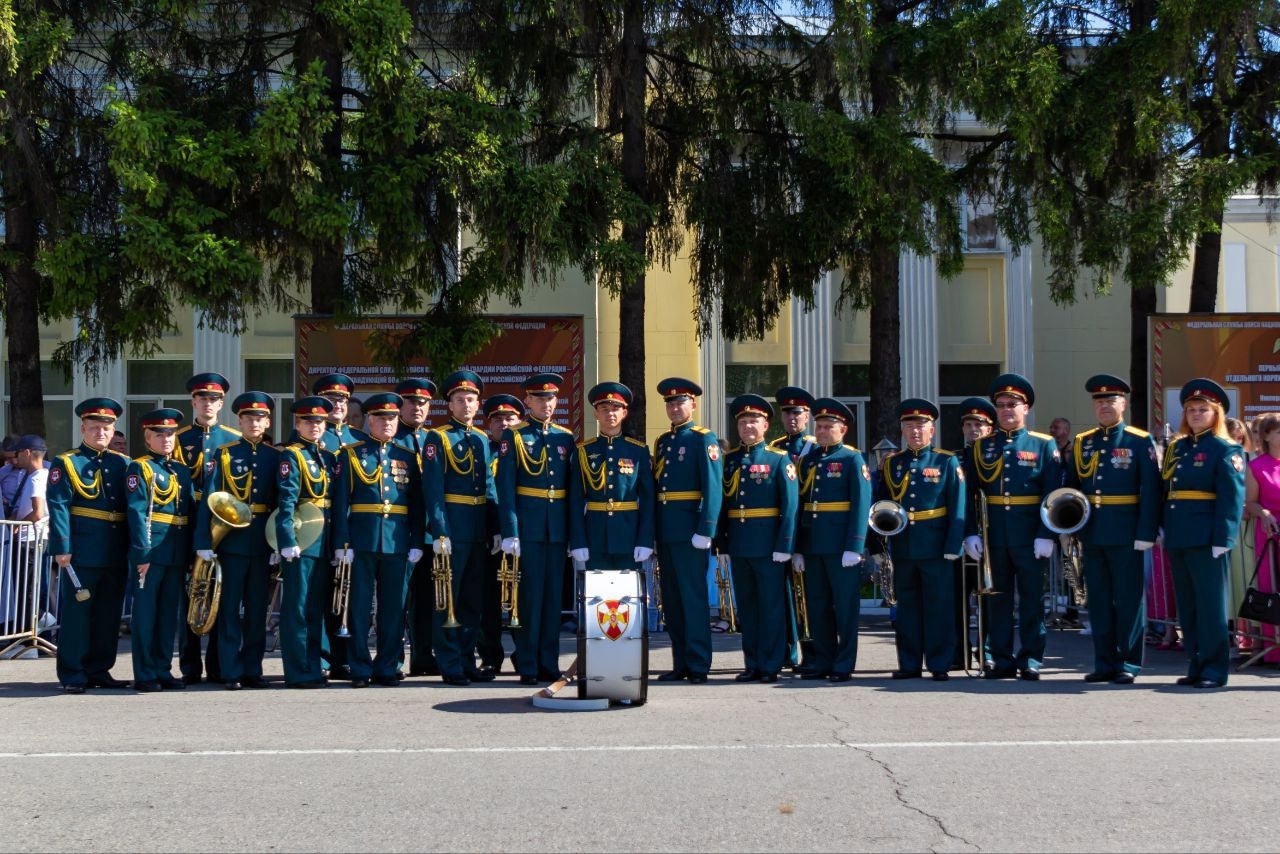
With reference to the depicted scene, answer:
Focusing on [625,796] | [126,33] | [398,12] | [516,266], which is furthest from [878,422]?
[625,796]

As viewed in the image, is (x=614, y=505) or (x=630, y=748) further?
(x=614, y=505)

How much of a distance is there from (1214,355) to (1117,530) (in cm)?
858

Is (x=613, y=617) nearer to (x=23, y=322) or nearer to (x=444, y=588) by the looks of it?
(x=444, y=588)

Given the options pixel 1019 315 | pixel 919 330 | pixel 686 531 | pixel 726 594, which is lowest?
pixel 726 594

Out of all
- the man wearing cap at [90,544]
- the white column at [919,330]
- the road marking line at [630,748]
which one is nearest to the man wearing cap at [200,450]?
the man wearing cap at [90,544]

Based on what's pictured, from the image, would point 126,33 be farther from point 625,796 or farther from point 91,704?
point 625,796

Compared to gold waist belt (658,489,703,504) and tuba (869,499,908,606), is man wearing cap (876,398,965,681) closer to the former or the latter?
tuba (869,499,908,606)

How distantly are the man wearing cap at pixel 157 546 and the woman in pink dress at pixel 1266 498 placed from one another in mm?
7931

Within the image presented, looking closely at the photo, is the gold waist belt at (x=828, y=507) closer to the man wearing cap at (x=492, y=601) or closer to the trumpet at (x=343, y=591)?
the man wearing cap at (x=492, y=601)

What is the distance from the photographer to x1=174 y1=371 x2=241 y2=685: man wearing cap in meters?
10.9

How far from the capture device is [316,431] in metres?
10.8

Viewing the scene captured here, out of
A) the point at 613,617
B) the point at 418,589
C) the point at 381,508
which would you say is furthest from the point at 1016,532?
the point at 381,508

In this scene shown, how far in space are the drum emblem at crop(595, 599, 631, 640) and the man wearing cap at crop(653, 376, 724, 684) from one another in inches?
57.8

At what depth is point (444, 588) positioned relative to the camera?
10625mm
